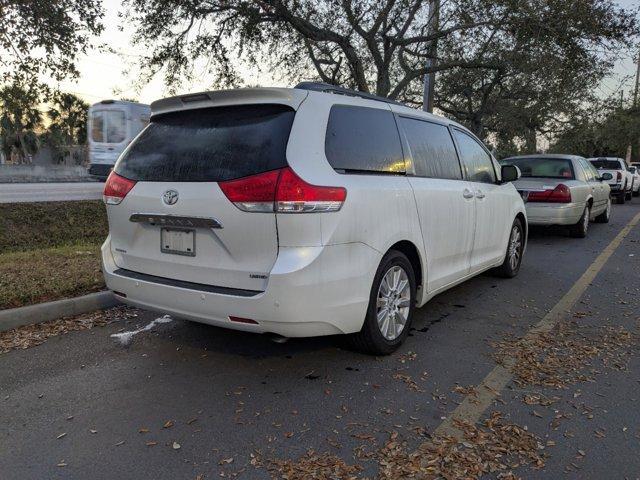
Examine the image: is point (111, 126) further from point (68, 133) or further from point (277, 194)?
point (68, 133)

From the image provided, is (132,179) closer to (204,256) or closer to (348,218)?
(204,256)

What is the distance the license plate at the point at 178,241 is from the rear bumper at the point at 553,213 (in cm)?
781

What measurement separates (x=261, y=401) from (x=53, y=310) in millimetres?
2470

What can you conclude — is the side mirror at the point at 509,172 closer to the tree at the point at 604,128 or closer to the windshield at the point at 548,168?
the windshield at the point at 548,168

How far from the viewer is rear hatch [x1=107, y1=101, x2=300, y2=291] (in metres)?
3.12

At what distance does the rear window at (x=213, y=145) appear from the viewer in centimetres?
316

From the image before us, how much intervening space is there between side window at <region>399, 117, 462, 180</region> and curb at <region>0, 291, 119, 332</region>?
123 inches

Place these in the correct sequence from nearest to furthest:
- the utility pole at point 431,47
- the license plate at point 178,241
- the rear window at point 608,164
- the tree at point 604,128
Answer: the license plate at point 178,241
the utility pole at point 431,47
the rear window at point 608,164
the tree at point 604,128

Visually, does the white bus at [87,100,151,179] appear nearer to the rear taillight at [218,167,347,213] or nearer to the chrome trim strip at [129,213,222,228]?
the chrome trim strip at [129,213,222,228]

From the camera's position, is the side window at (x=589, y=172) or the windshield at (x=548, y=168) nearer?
the windshield at (x=548, y=168)

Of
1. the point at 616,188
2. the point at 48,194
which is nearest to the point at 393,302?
the point at 48,194

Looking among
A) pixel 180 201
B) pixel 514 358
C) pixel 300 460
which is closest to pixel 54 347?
pixel 180 201

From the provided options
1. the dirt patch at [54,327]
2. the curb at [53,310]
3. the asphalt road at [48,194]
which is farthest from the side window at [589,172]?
the asphalt road at [48,194]

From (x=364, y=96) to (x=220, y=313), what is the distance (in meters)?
1.94
